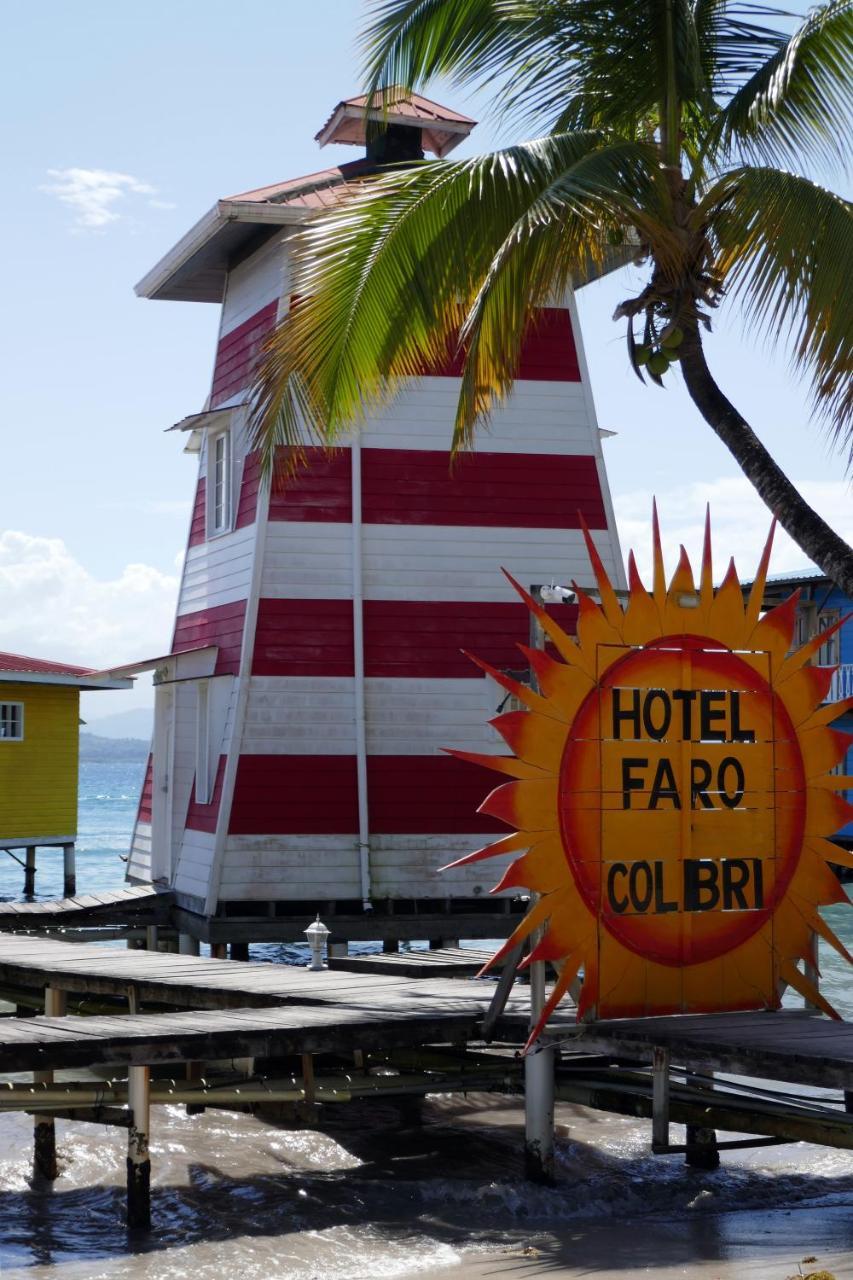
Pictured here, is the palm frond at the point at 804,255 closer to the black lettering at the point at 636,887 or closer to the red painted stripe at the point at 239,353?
the black lettering at the point at 636,887

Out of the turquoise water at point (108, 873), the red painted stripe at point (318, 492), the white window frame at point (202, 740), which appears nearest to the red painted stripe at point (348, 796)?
the white window frame at point (202, 740)

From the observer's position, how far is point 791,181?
12094 mm

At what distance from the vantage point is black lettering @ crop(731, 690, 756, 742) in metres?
10.4

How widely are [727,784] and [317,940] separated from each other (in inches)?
147

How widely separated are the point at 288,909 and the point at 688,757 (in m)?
9.99

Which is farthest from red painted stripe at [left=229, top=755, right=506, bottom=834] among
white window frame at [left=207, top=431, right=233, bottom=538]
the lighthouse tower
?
white window frame at [left=207, top=431, right=233, bottom=538]

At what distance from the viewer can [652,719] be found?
10266mm

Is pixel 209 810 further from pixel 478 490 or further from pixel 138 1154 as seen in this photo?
pixel 138 1154

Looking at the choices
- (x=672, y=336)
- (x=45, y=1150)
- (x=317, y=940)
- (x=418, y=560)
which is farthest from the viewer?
(x=418, y=560)

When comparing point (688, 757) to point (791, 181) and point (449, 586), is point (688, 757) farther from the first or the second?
point (449, 586)

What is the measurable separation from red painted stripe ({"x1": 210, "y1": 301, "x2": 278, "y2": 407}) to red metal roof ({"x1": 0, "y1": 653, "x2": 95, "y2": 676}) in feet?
28.8

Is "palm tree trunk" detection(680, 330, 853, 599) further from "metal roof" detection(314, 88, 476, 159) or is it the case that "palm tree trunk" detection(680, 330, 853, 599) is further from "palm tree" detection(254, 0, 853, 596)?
→ "metal roof" detection(314, 88, 476, 159)

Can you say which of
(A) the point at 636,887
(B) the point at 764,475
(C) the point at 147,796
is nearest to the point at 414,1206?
(A) the point at 636,887

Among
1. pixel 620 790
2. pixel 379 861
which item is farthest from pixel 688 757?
pixel 379 861
